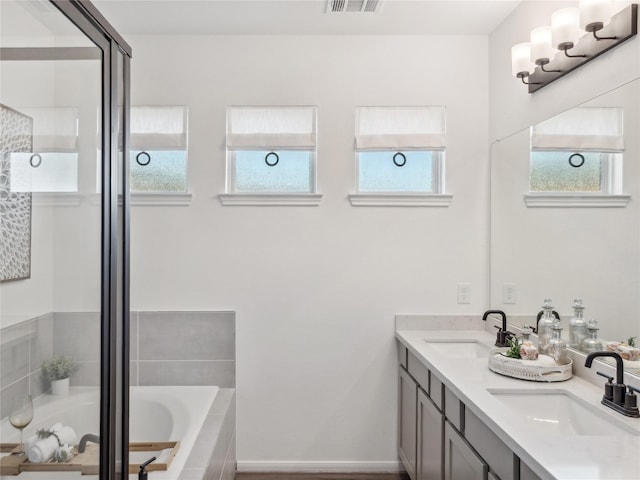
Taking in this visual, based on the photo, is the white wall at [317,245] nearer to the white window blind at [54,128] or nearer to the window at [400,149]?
the window at [400,149]

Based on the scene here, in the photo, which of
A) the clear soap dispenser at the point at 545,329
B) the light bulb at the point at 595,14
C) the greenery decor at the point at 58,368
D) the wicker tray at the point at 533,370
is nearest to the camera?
the greenery decor at the point at 58,368

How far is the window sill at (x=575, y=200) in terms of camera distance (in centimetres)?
173

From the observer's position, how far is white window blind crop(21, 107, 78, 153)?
847 millimetres

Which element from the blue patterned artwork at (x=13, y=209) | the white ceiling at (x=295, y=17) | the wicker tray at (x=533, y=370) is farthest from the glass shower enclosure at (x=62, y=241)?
the white ceiling at (x=295, y=17)

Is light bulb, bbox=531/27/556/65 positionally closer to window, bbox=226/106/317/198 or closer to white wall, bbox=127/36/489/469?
white wall, bbox=127/36/489/469

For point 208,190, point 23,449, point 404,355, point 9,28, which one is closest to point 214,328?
point 208,190

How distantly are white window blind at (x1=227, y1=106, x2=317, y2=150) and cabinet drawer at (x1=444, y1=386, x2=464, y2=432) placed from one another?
1.59 m

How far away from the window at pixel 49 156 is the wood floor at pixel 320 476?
234cm

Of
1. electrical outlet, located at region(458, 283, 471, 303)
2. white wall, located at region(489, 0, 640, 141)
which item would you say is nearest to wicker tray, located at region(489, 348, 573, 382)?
electrical outlet, located at region(458, 283, 471, 303)

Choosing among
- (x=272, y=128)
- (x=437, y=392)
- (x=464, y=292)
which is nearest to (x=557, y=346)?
(x=437, y=392)

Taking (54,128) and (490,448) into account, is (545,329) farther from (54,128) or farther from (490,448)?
(54,128)

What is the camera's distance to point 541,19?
2.29 meters

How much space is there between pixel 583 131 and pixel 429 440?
1.52m

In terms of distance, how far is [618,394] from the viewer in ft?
5.05
